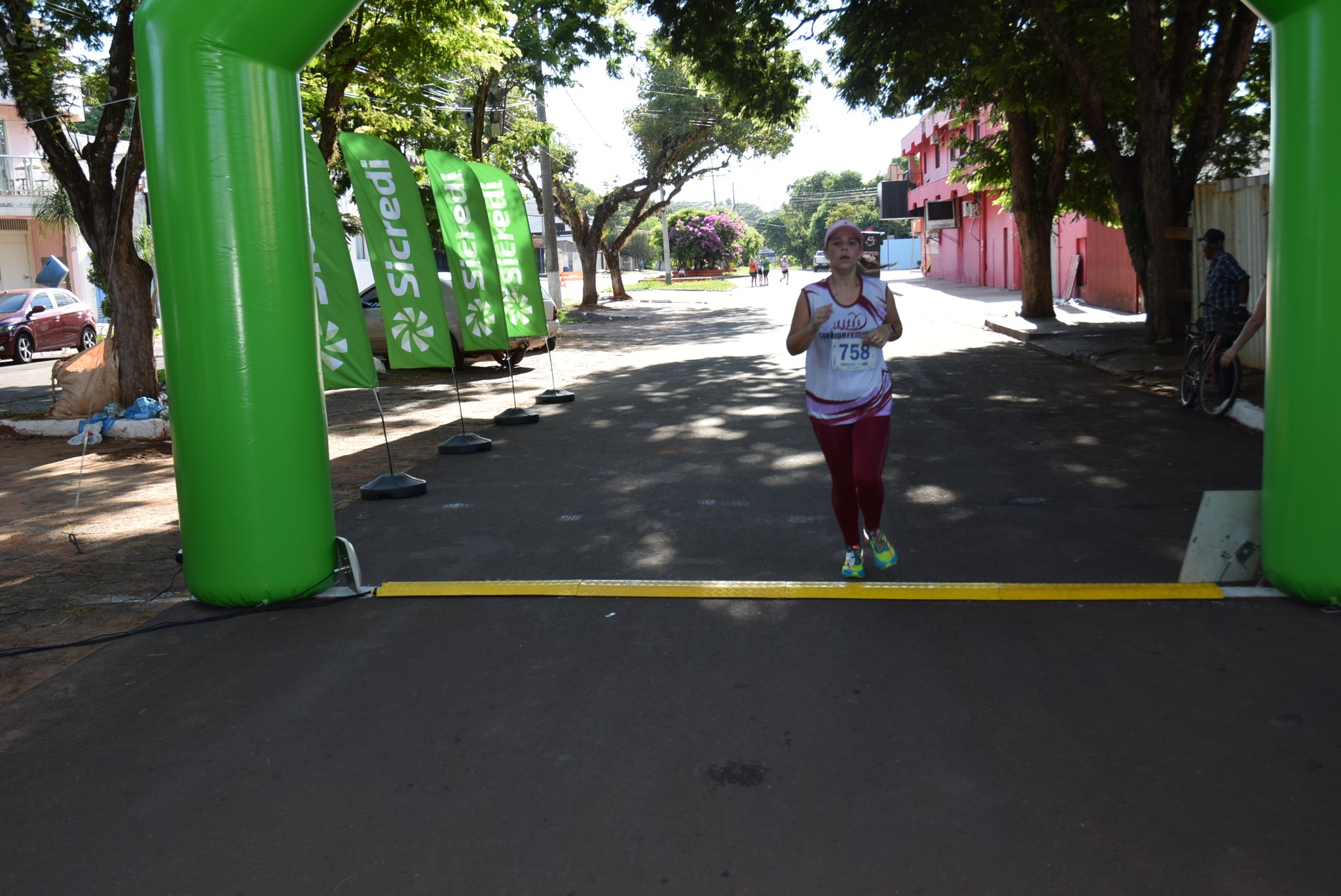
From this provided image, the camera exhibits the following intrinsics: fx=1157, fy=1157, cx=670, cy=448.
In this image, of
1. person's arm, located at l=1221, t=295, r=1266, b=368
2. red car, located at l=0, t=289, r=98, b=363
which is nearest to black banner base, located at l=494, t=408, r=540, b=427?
person's arm, located at l=1221, t=295, r=1266, b=368

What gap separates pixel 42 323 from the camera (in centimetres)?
2484

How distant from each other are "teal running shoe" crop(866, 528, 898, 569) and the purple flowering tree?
2551 inches

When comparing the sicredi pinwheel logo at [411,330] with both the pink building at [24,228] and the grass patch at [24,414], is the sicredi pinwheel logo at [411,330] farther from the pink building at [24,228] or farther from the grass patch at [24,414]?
the pink building at [24,228]

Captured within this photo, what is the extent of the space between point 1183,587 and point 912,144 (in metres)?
52.6

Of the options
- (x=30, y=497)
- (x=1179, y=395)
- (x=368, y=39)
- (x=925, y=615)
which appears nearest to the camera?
(x=925, y=615)

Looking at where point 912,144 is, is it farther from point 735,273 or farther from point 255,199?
point 255,199

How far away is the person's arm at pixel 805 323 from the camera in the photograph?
5.64m

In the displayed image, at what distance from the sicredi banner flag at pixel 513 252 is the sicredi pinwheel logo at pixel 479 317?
0.32 metres

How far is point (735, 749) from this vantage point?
3.96 metres

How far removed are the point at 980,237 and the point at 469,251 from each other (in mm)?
35726

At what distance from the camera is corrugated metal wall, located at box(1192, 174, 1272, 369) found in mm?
13344

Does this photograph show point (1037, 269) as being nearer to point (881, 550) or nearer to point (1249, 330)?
point (1249, 330)

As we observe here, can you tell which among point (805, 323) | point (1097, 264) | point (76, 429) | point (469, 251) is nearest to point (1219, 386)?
point (805, 323)

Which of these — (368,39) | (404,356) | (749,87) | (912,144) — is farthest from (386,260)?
(912,144)
